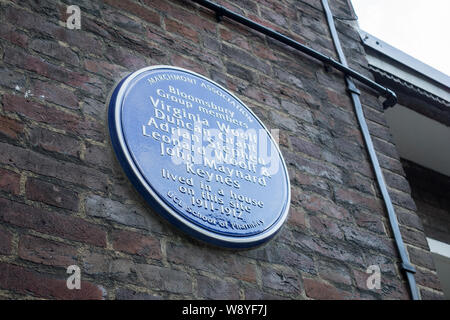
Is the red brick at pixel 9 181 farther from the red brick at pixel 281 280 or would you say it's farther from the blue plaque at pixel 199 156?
the red brick at pixel 281 280

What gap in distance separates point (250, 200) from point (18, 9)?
3.43ft

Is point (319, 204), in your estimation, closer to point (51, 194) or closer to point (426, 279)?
point (426, 279)

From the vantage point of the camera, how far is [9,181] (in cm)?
179

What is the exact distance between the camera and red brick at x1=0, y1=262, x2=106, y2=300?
1628mm

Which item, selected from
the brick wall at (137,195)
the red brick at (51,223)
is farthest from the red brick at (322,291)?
the red brick at (51,223)

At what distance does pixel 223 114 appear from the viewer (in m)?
2.42

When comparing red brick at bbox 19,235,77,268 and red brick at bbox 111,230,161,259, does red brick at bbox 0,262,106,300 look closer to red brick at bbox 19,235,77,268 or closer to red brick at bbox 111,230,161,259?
A: red brick at bbox 19,235,77,268

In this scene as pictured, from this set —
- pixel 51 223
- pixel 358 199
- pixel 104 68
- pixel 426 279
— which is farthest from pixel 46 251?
pixel 426 279

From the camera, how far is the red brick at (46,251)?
67.0 inches

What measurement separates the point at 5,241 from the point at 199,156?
76 cm

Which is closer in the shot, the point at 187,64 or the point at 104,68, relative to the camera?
the point at 104,68
